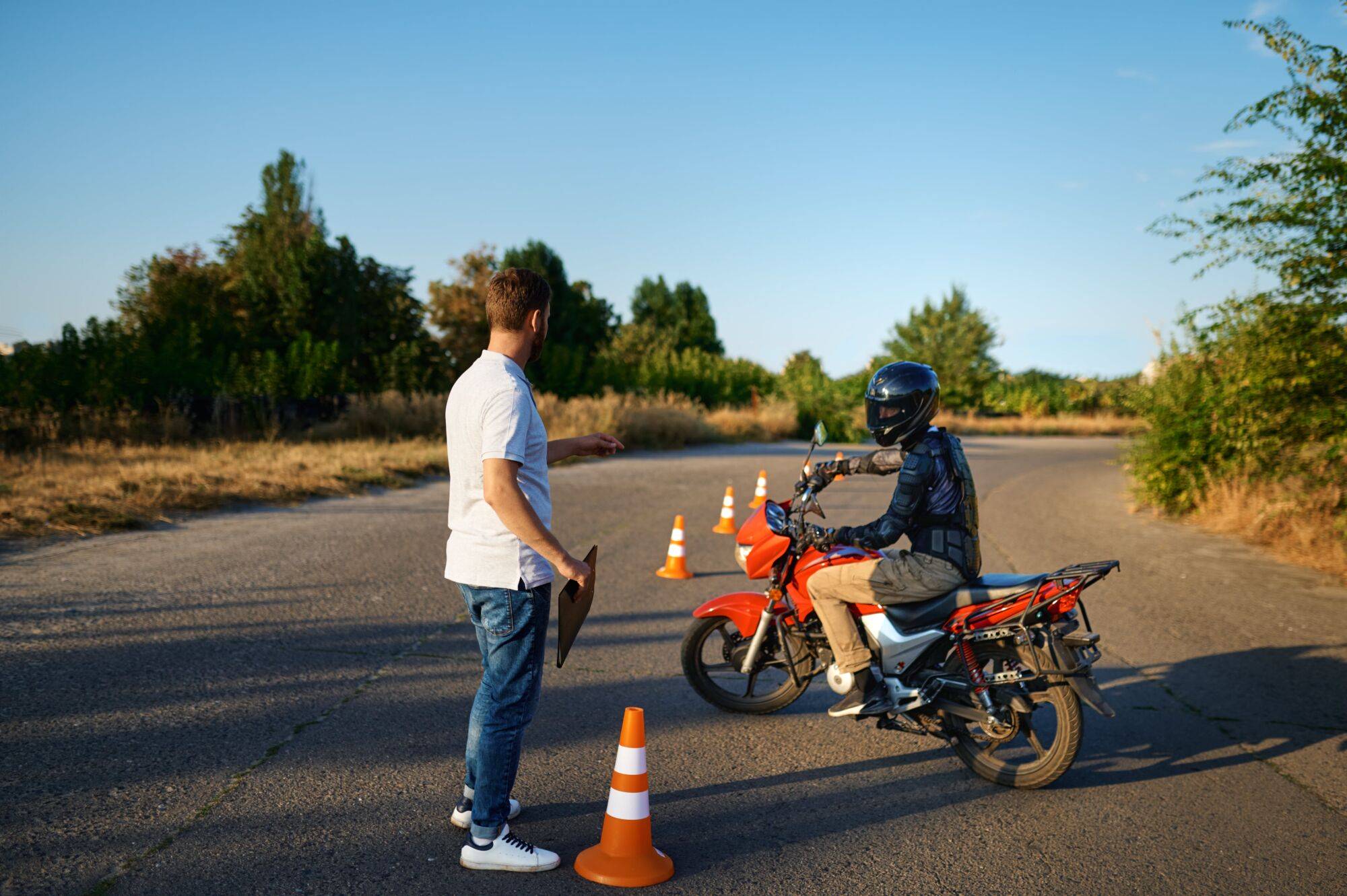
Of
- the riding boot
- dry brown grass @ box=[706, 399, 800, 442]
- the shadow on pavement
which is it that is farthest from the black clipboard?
dry brown grass @ box=[706, 399, 800, 442]

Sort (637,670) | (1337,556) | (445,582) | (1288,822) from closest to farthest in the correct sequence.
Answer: (1288,822)
(637,670)
(445,582)
(1337,556)

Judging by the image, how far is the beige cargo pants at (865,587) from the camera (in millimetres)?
4309

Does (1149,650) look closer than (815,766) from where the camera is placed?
No

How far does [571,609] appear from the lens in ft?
10.7

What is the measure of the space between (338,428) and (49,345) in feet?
18.2

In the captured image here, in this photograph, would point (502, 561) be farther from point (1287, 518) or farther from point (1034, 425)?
point (1034, 425)

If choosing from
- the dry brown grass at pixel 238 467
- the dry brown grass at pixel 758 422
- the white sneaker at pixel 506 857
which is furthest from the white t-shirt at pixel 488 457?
the dry brown grass at pixel 758 422

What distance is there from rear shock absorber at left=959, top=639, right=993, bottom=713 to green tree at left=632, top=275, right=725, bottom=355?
62.5m

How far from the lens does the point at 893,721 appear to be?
4.51m

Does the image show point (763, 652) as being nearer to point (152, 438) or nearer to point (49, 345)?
point (152, 438)

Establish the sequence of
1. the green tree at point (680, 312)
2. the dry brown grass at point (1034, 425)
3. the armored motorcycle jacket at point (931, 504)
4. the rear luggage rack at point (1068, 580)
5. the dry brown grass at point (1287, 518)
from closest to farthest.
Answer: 1. the rear luggage rack at point (1068, 580)
2. the armored motorcycle jacket at point (931, 504)
3. the dry brown grass at point (1287, 518)
4. the dry brown grass at point (1034, 425)
5. the green tree at point (680, 312)

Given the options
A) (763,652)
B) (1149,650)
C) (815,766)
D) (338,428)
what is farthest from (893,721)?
(338,428)

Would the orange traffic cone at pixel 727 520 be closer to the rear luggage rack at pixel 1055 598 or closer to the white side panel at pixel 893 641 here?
the white side panel at pixel 893 641

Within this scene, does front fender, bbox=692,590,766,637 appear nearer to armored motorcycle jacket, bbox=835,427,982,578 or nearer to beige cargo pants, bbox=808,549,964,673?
beige cargo pants, bbox=808,549,964,673
